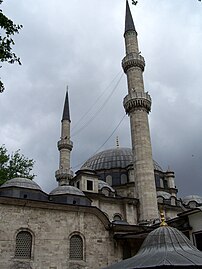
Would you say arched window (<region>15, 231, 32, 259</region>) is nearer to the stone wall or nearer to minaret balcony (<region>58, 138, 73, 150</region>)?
the stone wall

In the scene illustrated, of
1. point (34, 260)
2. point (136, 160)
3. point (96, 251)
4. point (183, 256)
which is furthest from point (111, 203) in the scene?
point (183, 256)

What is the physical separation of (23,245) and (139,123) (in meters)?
9.56

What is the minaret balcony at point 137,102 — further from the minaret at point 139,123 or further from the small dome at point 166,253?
the small dome at point 166,253

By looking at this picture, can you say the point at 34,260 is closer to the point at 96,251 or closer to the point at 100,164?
the point at 96,251

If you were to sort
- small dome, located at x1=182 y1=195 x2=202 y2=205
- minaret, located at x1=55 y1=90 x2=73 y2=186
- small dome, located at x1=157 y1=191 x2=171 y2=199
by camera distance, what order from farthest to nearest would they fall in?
small dome, located at x1=182 y1=195 x2=202 y2=205, minaret, located at x1=55 y1=90 x2=73 y2=186, small dome, located at x1=157 y1=191 x2=171 y2=199

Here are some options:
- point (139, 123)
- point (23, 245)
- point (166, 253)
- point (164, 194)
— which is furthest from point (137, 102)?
point (166, 253)

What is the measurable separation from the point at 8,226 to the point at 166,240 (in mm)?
6771

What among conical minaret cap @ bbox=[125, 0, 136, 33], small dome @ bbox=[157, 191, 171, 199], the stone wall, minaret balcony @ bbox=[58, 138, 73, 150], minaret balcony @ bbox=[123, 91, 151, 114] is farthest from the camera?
minaret balcony @ bbox=[58, 138, 73, 150]

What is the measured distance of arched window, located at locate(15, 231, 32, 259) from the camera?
11797 mm

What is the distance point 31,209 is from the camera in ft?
41.6

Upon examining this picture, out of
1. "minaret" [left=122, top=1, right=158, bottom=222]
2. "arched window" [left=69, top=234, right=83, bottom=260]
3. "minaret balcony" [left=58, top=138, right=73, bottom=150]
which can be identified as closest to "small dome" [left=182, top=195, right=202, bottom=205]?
"minaret" [left=122, top=1, right=158, bottom=222]

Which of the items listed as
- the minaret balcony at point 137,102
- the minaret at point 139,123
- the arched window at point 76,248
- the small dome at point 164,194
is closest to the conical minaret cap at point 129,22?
the minaret at point 139,123

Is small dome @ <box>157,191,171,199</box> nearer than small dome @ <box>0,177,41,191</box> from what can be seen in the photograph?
No

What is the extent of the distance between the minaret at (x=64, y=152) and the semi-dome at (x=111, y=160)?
1.73 metres
